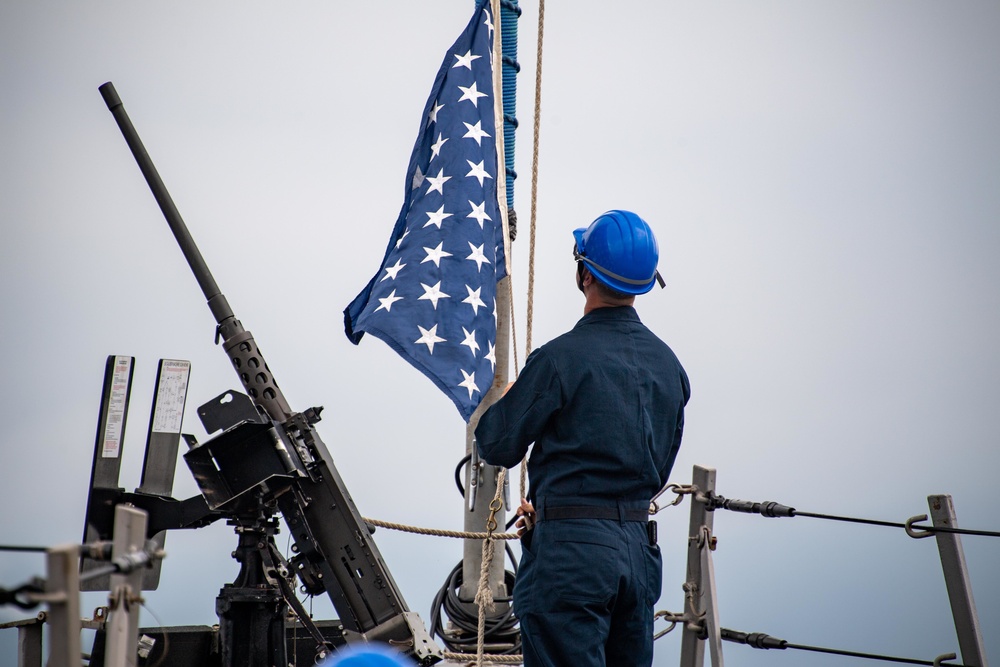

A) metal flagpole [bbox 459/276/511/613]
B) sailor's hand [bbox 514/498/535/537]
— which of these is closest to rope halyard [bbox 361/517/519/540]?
metal flagpole [bbox 459/276/511/613]

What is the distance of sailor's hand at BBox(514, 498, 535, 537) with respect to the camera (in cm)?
325

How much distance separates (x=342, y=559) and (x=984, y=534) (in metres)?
2.54

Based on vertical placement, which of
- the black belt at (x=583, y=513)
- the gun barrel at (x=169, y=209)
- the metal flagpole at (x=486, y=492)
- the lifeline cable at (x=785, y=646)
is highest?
the gun barrel at (x=169, y=209)

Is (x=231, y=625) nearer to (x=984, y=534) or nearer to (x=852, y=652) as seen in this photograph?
(x=852, y=652)

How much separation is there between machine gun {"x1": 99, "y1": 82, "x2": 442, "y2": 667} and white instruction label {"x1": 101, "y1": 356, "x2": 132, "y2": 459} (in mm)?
391

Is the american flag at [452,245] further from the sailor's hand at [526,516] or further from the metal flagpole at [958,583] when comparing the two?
the metal flagpole at [958,583]

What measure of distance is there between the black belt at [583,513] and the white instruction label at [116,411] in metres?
2.28

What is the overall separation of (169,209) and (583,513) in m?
2.95

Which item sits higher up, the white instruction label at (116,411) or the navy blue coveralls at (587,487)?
the white instruction label at (116,411)

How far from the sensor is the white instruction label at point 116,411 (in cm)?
458

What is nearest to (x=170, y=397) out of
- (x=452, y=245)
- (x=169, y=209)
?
(x=169, y=209)

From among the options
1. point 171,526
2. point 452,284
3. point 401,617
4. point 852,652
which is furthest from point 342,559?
point 852,652

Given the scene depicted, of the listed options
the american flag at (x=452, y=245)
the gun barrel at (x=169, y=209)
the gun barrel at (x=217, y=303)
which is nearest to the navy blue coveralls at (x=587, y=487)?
the american flag at (x=452, y=245)

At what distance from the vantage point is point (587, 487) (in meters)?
3.10
